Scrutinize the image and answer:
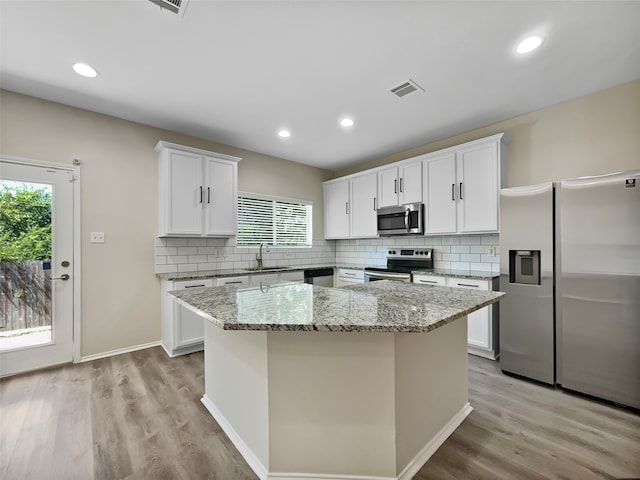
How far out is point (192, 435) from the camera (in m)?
1.81

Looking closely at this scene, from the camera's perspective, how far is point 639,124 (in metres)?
2.50

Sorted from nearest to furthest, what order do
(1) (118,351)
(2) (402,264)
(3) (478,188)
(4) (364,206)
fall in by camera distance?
(1) (118,351) → (3) (478,188) → (2) (402,264) → (4) (364,206)

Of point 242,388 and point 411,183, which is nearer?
point 242,388

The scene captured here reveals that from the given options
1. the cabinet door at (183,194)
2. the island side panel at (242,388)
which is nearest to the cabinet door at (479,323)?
the island side panel at (242,388)

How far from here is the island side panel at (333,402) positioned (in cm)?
137

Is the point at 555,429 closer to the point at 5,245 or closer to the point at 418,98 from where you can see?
the point at 418,98

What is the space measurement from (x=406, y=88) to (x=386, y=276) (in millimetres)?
2286

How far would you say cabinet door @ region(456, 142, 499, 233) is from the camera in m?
Answer: 3.13

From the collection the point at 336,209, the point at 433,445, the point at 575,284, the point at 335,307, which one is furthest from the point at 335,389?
the point at 336,209

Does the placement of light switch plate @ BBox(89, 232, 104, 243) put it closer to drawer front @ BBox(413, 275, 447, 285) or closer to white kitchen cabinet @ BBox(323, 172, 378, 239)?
white kitchen cabinet @ BBox(323, 172, 378, 239)

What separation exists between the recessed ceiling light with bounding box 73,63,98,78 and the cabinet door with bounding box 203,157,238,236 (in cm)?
130

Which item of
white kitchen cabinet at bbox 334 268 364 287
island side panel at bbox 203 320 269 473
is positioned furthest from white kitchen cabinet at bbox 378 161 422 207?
island side panel at bbox 203 320 269 473

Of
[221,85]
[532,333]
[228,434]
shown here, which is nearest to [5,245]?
[221,85]

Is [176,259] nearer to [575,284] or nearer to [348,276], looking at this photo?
[348,276]
